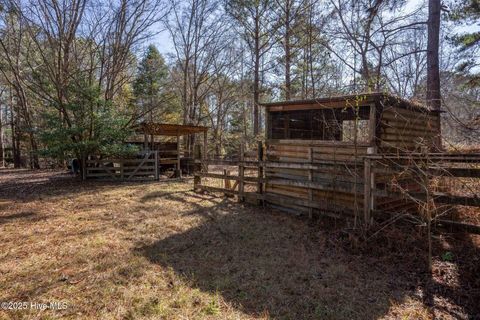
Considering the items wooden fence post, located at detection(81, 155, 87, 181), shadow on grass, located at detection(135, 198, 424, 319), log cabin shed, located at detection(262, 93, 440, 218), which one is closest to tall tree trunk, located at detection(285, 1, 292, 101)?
log cabin shed, located at detection(262, 93, 440, 218)

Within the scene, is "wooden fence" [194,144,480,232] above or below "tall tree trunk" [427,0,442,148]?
below

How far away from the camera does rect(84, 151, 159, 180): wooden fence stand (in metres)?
11.5

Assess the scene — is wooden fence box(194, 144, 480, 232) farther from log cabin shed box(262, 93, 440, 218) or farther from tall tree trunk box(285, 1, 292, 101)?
→ tall tree trunk box(285, 1, 292, 101)

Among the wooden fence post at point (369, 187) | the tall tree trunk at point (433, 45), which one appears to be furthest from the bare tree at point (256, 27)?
the wooden fence post at point (369, 187)

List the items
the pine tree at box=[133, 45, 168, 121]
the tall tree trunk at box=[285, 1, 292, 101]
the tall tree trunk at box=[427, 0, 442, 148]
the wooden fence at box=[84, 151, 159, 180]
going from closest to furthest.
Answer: the tall tree trunk at box=[427, 0, 442, 148]
the wooden fence at box=[84, 151, 159, 180]
the tall tree trunk at box=[285, 1, 292, 101]
the pine tree at box=[133, 45, 168, 121]

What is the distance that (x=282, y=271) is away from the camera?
3766 millimetres

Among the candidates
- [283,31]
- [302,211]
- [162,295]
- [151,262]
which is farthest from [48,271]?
[283,31]

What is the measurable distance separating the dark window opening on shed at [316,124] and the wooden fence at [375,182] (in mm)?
904

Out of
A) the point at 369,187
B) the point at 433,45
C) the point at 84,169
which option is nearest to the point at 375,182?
the point at 369,187

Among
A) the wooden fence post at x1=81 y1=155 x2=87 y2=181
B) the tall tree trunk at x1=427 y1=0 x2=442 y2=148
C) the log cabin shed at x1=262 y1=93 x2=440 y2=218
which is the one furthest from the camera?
the wooden fence post at x1=81 y1=155 x2=87 y2=181

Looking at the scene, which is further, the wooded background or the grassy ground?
the wooded background

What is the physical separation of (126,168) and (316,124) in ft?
26.0

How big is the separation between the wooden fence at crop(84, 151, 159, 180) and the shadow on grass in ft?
24.6

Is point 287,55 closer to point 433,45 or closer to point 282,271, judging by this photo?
point 433,45
